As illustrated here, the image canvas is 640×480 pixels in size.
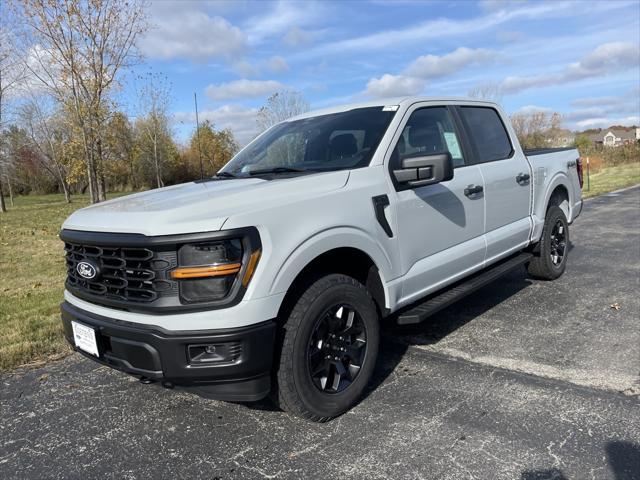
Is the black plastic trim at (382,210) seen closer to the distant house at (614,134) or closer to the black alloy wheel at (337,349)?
the black alloy wheel at (337,349)

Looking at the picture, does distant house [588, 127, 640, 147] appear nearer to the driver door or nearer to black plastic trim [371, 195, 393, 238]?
the driver door

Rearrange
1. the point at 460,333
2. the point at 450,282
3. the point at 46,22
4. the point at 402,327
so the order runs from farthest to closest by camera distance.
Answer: the point at 46,22, the point at 402,327, the point at 460,333, the point at 450,282

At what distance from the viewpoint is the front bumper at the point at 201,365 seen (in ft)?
7.99

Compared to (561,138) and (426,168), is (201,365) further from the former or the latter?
(561,138)

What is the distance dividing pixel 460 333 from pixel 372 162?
1883 mm

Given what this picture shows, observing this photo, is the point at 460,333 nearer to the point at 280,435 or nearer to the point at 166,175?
the point at 280,435

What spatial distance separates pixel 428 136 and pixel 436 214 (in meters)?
0.66

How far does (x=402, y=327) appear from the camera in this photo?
462cm

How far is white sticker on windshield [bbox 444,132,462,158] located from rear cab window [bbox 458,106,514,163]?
22cm

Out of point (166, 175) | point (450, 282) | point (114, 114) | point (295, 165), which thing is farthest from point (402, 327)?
point (166, 175)

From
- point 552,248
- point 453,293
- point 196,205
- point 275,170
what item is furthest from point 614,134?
point 196,205

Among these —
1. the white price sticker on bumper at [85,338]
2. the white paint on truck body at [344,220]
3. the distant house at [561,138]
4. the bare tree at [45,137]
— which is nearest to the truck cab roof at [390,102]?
the white paint on truck body at [344,220]

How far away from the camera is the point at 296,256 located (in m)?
2.64

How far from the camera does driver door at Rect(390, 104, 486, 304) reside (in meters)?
3.42
